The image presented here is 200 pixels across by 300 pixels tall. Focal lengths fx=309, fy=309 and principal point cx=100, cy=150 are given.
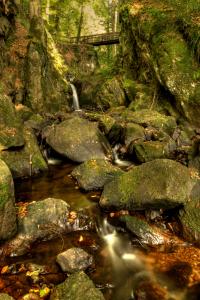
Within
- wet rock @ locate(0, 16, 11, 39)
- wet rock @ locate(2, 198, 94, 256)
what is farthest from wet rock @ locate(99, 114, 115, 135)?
wet rock @ locate(0, 16, 11, 39)

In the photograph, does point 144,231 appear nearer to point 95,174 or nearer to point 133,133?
point 95,174

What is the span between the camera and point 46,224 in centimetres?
637

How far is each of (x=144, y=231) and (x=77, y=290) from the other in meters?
2.52

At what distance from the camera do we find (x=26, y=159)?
32.9 ft

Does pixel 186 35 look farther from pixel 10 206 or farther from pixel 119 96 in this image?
pixel 10 206

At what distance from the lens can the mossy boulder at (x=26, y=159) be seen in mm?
9617

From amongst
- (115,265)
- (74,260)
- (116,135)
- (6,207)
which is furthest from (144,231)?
(116,135)

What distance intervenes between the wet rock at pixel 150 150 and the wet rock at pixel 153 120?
7.52ft

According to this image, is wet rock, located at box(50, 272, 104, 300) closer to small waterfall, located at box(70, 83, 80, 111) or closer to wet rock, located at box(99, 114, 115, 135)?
wet rock, located at box(99, 114, 115, 135)

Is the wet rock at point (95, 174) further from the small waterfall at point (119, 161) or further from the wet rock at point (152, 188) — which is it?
the small waterfall at point (119, 161)

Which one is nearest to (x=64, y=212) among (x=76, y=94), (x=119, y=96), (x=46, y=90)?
(x=46, y=90)

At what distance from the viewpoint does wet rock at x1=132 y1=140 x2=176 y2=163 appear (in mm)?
10922

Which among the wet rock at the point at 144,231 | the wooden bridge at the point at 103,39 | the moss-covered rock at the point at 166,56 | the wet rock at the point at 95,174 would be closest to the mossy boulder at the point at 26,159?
the wet rock at the point at 95,174

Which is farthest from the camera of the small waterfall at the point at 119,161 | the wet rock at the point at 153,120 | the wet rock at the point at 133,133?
the wet rock at the point at 153,120
